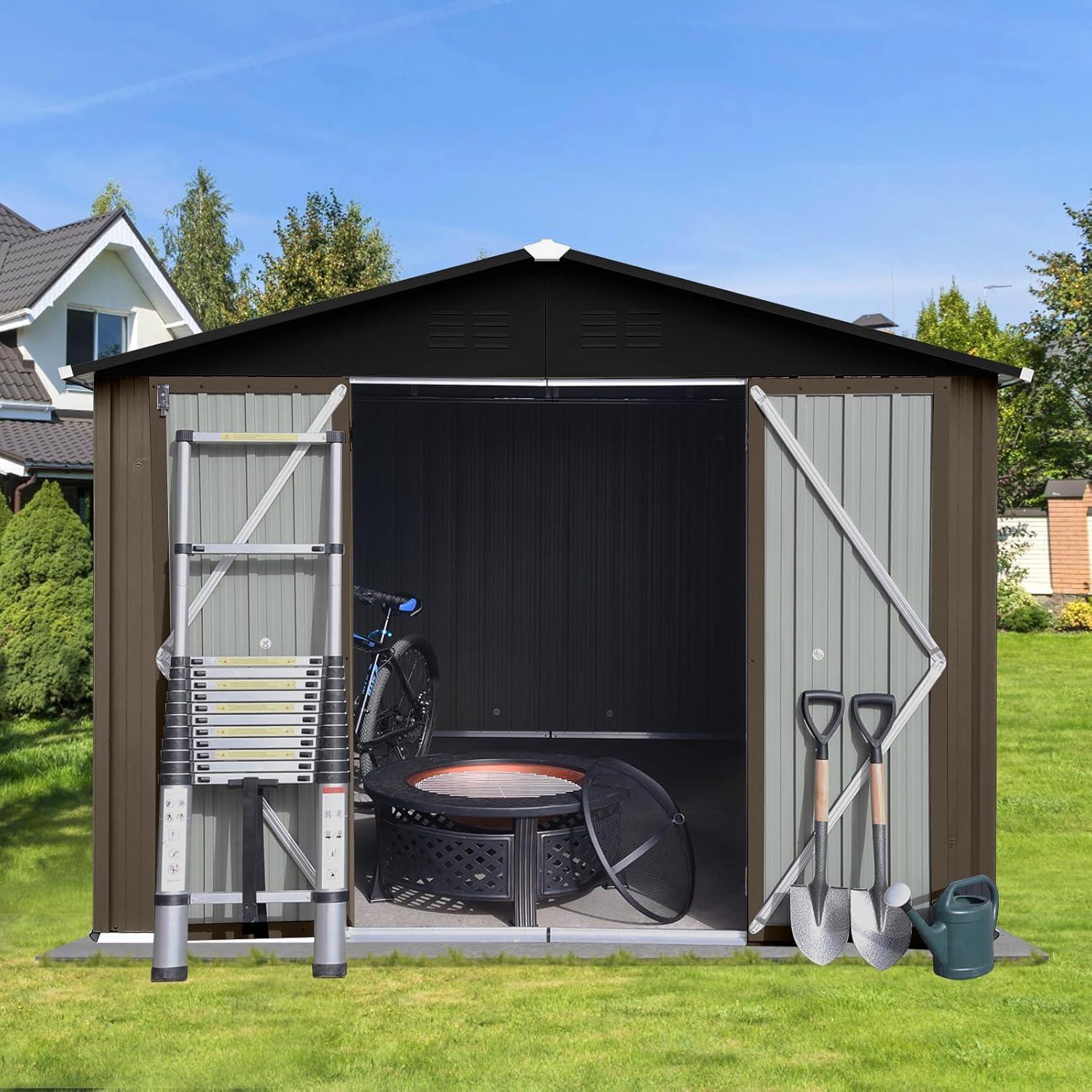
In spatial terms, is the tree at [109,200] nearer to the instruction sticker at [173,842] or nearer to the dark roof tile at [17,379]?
the dark roof tile at [17,379]

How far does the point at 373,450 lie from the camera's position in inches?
401

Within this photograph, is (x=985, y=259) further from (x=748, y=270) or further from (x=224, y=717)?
(x=224, y=717)

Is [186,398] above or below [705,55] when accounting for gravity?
below

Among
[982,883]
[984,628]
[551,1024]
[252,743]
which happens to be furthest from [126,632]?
[982,883]

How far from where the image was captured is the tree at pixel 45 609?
1104cm

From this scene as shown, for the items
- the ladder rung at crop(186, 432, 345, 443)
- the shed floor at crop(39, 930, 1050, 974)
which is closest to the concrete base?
the shed floor at crop(39, 930, 1050, 974)

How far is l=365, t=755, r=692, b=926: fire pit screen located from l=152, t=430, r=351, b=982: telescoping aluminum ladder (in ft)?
1.98

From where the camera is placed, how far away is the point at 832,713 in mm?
5184

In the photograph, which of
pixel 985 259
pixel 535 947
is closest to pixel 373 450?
pixel 535 947

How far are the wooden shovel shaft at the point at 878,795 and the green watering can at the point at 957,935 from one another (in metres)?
0.25

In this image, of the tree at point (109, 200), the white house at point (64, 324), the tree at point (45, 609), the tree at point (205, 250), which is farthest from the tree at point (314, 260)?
the tree at point (109, 200)

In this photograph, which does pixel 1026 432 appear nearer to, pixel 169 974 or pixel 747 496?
pixel 747 496

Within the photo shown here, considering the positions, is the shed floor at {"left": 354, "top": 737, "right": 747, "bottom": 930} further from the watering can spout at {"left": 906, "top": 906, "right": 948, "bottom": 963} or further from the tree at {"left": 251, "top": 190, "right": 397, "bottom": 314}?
the tree at {"left": 251, "top": 190, "right": 397, "bottom": 314}

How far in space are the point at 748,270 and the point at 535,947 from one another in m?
30.1
